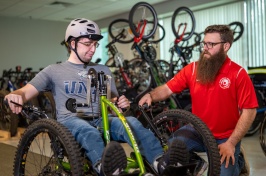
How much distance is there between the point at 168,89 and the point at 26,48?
883 cm

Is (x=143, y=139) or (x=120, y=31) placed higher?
(x=120, y=31)

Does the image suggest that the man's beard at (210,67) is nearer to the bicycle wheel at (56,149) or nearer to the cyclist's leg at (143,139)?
the cyclist's leg at (143,139)

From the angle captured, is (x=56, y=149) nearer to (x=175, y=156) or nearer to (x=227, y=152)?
(x=175, y=156)

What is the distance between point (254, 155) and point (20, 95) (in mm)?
2496

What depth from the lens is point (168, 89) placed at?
219cm

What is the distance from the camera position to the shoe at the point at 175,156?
1428mm

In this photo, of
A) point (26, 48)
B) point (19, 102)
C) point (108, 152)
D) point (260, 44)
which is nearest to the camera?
point (108, 152)

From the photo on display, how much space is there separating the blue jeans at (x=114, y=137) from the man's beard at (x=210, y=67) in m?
0.60

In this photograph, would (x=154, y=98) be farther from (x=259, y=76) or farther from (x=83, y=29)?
(x=259, y=76)

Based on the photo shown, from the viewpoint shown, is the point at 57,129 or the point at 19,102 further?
the point at 19,102

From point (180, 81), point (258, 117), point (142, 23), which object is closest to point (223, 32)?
point (180, 81)

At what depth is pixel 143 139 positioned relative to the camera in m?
1.62

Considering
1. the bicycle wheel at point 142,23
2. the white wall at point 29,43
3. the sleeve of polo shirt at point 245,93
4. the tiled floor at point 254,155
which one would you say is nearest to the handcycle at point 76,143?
the sleeve of polo shirt at point 245,93

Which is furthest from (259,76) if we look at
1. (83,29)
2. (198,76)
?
(83,29)
